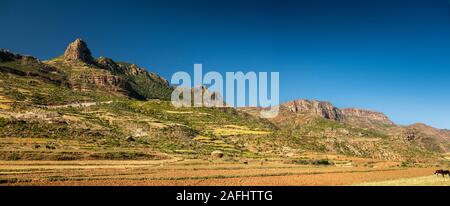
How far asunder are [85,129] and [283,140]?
244 ft

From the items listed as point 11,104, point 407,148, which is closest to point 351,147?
point 407,148

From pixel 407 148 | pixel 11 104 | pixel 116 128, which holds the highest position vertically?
pixel 11 104

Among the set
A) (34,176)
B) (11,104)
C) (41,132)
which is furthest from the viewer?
(11,104)

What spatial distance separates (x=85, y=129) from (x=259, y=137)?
66294 millimetres

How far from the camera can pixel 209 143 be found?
438ft

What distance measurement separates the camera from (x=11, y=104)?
141m

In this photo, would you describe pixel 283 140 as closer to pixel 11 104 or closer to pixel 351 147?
pixel 351 147

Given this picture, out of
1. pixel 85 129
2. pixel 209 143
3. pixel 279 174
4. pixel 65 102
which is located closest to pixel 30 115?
pixel 85 129

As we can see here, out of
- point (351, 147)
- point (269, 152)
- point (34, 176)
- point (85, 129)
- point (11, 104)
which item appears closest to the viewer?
point (34, 176)

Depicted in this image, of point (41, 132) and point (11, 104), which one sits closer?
point (41, 132)

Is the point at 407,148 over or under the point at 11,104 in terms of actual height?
under
